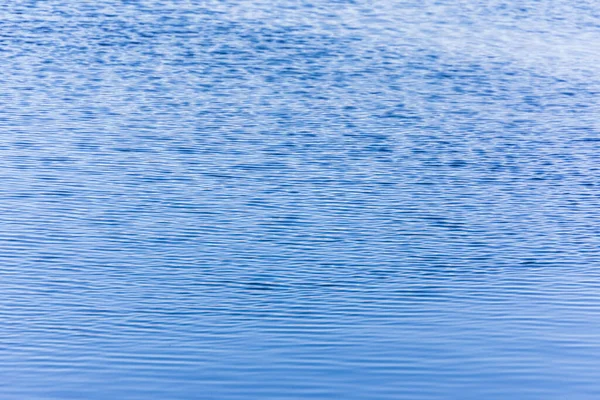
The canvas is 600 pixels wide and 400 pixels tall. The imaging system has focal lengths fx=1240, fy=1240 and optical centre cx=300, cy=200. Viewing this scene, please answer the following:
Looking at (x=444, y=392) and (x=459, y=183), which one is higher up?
(x=444, y=392)

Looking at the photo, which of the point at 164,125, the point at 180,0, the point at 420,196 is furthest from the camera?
the point at 180,0

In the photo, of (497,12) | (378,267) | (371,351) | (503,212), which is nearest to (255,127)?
(503,212)

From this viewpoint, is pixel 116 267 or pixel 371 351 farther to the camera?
pixel 116 267

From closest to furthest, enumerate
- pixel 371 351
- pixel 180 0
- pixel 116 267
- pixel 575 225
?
pixel 371 351 < pixel 116 267 < pixel 575 225 < pixel 180 0

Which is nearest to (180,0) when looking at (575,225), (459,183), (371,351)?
(459,183)

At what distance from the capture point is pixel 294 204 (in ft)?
41.8

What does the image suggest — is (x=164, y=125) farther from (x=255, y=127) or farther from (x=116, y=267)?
(x=116, y=267)

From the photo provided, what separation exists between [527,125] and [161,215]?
622 centimetres

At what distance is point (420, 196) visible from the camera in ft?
43.3

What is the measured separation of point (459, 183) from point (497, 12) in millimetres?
10418

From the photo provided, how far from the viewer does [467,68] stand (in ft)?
64.2

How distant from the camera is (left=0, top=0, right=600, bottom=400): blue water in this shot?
8.85m

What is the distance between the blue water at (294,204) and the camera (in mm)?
8852

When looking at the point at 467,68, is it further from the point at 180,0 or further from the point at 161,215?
the point at 161,215
